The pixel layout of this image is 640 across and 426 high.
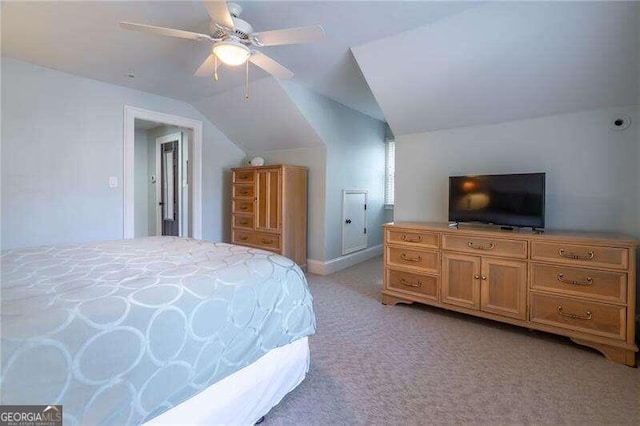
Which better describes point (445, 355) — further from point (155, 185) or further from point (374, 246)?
point (155, 185)

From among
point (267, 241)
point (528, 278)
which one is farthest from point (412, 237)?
point (267, 241)

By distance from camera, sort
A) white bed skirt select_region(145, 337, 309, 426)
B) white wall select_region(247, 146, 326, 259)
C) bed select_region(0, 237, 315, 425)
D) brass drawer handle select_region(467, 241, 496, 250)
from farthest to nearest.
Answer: white wall select_region(247, 146, 326, 259), brass drawer handle select_region(467, 241, 496, 250), white bed skirt select_region(145, 337, 309, 426), bed select_region(0, 237, 315, 425)

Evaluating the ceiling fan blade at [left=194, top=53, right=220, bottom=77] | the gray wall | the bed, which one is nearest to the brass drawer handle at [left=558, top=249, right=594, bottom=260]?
the bed

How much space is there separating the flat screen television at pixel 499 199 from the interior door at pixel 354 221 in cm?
173

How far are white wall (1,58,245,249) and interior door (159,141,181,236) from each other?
1.51 m

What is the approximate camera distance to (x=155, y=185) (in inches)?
218

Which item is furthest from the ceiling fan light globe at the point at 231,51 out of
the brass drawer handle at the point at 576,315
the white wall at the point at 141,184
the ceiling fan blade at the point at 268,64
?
the white wall at the point at 141,184

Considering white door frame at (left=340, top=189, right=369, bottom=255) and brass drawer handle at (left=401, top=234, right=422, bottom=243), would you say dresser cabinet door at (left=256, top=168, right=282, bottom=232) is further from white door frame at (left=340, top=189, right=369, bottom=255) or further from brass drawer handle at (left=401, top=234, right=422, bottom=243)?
brass drawer handle at (left=401, top=234, right=422, bottom=243)

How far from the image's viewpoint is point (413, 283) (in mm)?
2887

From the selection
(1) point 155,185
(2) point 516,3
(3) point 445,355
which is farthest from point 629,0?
(1) point 155,185

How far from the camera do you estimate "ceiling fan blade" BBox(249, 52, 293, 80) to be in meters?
2.10

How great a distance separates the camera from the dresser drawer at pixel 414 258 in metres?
2.76

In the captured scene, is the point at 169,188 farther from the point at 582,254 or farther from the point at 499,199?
the point at 582,254

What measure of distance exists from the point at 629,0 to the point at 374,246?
13.2 ft
